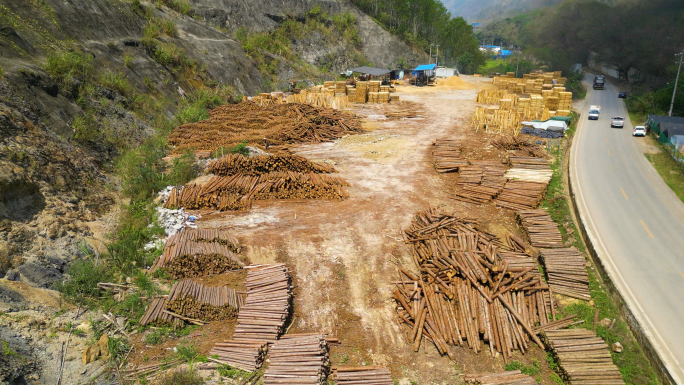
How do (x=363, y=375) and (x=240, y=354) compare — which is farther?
(x=240, y=354)

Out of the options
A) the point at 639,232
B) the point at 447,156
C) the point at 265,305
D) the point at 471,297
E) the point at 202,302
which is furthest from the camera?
the point at 447,156

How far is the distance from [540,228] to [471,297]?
5.77m

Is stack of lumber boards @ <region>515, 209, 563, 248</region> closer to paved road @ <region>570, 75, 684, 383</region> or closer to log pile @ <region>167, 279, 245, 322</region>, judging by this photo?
paved road @ <region>570, 75, 684, 383</region>

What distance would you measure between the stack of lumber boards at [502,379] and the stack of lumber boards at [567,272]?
14.6ft

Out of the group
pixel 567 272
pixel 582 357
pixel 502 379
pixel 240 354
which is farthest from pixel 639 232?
pixel 240 354

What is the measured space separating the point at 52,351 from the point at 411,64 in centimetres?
7595

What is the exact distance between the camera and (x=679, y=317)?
1147 cm

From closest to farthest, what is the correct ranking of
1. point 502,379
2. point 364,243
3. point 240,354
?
point 502,379, point 240,354, point 364,243

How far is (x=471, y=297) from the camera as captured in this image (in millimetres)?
11359

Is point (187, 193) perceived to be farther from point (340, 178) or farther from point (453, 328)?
point (453, 328)

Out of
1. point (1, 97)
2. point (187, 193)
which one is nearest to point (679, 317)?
point (187, 193)

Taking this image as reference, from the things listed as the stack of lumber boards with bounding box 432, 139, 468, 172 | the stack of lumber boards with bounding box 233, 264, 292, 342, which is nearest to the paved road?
the stack of lumber boards with bounding box 432, 139, 468, 172

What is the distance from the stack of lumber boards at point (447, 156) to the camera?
2177 centimetres

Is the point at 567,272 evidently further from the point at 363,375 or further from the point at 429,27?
the point at 429,27
